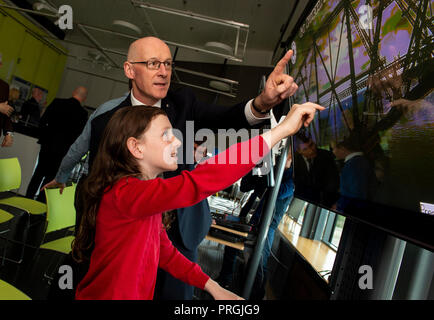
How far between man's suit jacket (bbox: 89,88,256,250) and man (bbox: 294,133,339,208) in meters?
0.31

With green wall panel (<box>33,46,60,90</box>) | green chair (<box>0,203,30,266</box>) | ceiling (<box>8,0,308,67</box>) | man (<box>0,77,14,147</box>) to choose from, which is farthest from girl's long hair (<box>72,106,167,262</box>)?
green wall panel (<box>33,46,60,90</box>)

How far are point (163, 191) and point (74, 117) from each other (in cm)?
365

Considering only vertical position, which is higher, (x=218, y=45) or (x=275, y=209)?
(x=218, y=45)

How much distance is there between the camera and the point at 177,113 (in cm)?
127

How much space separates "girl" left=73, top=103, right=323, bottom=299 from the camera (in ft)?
2.27

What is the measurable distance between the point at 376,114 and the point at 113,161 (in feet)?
2.62

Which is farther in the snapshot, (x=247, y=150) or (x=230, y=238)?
(x=230, y=238)

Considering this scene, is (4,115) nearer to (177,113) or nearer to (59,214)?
(59,214)

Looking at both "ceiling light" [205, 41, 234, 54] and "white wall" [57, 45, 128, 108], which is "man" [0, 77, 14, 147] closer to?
"ceiling light" [205, 41, 234, 54]

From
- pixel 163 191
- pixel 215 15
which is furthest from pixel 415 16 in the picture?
pixel 215 15

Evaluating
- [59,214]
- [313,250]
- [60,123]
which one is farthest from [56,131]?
[313,250]

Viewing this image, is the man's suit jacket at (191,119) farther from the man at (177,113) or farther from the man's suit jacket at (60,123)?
the man's suit jacket at (60,123)

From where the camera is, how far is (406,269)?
1022 mm
